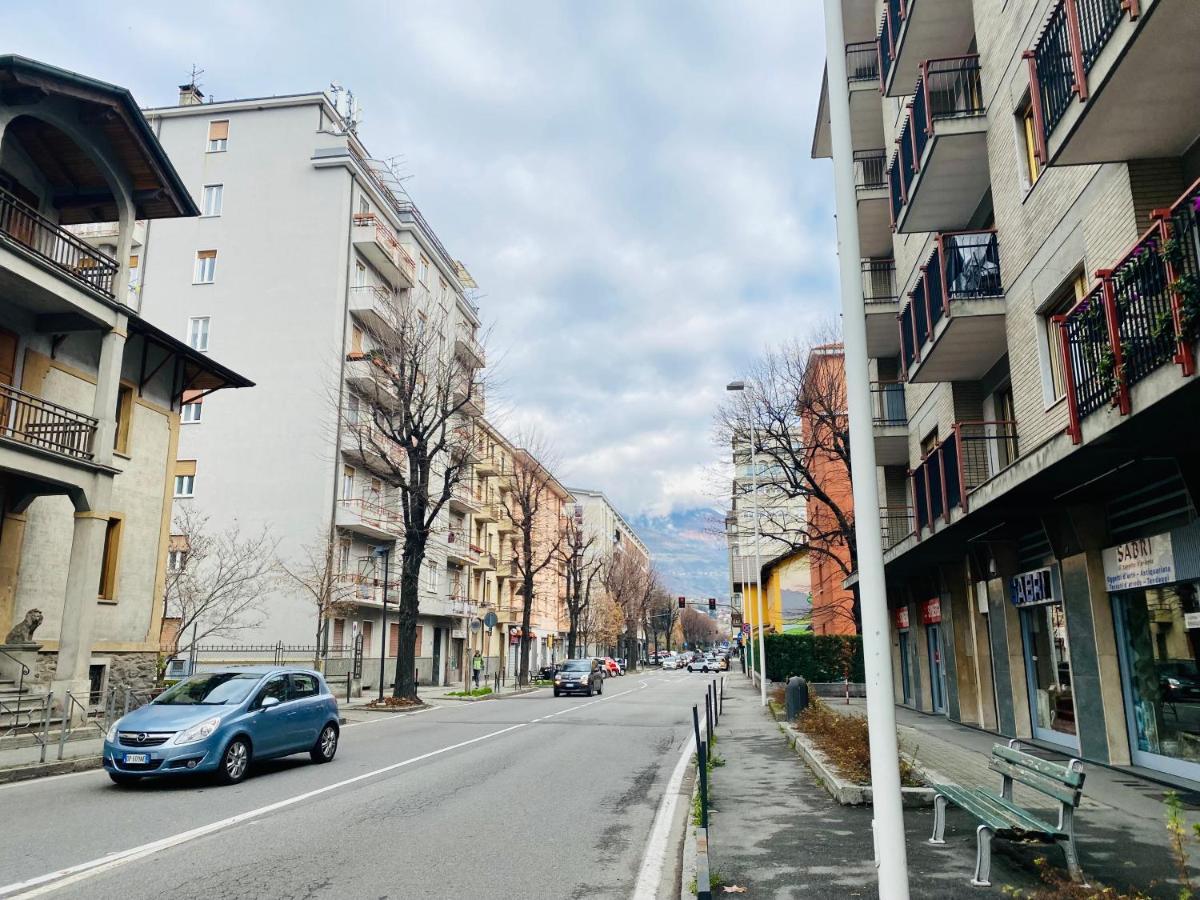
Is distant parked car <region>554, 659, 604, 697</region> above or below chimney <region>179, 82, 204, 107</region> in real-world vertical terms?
below

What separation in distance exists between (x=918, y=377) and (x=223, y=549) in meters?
28.4

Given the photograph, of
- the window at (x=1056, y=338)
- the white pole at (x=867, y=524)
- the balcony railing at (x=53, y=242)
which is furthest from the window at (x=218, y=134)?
the white pole at (x=867, y=524)

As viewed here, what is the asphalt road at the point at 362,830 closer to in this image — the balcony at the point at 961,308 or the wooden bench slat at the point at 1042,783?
the wooden bench slat at the point at 1042,783

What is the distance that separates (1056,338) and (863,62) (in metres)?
14.8

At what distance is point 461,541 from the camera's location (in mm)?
52594

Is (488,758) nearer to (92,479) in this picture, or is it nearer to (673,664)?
(92,479)

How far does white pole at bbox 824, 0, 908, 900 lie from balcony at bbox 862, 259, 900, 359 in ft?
59.3

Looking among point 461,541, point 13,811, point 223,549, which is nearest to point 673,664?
point 461,541

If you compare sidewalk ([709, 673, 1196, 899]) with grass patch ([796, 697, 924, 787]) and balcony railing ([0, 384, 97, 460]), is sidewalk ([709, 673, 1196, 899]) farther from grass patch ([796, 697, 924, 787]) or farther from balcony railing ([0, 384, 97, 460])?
balcony railing ([0, 384, 97, 460])

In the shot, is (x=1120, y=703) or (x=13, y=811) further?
(x=1120, y=703)

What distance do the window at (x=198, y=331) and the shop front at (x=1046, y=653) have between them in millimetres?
34789

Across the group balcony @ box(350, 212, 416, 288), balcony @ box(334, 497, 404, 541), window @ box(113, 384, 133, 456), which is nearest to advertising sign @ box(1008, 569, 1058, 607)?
window @ box(113, 384, 133, 456)

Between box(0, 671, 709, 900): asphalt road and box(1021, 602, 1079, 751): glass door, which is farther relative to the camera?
box(1021, 602, 1079, 751): glass door

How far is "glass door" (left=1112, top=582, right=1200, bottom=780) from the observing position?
34.2ft
